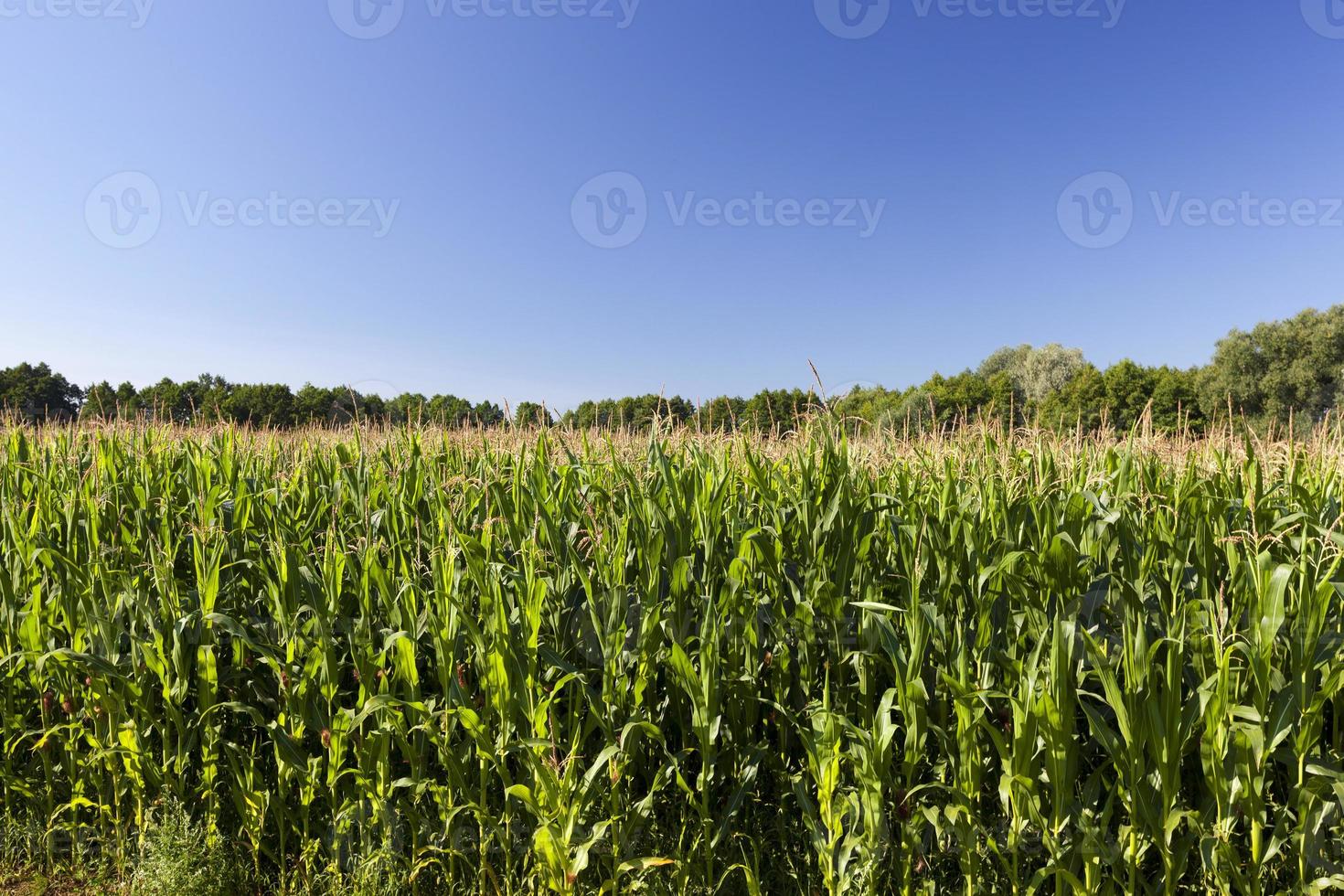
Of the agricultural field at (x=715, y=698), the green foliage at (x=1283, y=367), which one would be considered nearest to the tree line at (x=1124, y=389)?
the green foliage at (x=1283, y=367)

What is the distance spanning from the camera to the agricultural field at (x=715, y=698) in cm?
230

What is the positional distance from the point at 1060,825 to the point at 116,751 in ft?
13.1

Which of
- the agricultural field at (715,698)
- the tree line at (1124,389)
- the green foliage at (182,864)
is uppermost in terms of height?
the tree line at (1124,389)

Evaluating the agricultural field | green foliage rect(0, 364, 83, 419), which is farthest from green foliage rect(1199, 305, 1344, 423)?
green foliage rect(0, 364, 83, 419)

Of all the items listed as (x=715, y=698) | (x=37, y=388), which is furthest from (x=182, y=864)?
(x=37, y=388)

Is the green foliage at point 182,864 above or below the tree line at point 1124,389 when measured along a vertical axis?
below

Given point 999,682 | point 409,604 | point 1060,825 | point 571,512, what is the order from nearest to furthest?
point 1060,825
point 999,682
point 409,604
point 571,512

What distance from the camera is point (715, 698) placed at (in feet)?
8.59

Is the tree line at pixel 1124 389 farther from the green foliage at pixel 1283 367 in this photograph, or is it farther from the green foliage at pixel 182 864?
the green foliage at pixel 182 864

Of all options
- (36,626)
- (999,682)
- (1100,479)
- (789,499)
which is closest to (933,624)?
(999,682)

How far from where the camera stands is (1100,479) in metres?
3.46

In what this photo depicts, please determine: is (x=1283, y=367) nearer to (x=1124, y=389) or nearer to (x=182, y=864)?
(x=1124, y=389)

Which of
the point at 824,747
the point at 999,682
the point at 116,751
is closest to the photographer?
the point at 824,747

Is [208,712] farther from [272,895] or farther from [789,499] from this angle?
[789,499]
